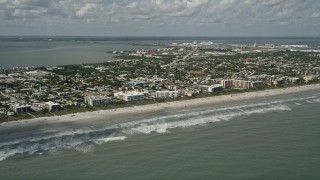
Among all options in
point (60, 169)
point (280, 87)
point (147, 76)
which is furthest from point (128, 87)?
point (60, 169)

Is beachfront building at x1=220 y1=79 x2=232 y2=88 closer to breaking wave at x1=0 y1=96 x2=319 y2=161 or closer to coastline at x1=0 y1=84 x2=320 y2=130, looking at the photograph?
coastline at x1=0 y1=84 x2=320 y2=130

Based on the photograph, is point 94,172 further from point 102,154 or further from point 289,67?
point 289,67

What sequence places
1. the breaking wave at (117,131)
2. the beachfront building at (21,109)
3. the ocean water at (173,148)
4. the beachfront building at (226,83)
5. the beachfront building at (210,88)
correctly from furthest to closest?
the beachfront building at (226,83), the beachfront building at (210,88), the beachfront building at (21,109), the breaking wave at (117,131), the ocean water at (173,148)

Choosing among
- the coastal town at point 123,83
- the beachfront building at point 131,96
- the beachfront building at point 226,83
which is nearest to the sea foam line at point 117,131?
the coastal town at point 123,83

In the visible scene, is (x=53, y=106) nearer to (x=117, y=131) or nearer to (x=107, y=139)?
(x=117, y=131)

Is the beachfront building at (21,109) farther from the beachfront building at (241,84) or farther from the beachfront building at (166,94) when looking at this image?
the beachfront building at (241,84)

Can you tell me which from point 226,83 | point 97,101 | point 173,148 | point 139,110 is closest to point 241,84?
point 226,83
